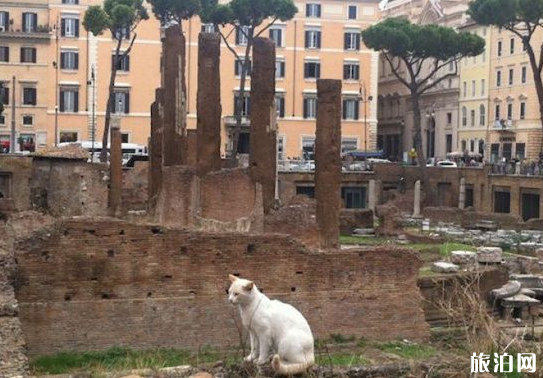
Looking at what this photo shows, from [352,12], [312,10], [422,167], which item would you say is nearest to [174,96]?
[422,167]

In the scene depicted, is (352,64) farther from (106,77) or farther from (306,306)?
(306,306)

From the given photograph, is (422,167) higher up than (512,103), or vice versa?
(512,103)

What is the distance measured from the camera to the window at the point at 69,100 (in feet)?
164

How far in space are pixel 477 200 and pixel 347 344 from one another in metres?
27.6

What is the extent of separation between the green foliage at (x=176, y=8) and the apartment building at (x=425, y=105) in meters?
15.9

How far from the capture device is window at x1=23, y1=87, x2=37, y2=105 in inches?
1933

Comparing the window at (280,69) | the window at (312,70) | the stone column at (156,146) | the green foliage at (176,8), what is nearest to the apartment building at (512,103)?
the window at (312,70)

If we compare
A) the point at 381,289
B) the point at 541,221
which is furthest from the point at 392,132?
the point at 381,289

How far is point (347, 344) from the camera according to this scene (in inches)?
539

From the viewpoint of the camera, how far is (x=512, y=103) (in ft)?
161

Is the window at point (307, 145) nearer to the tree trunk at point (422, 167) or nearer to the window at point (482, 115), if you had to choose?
the window at point (482, 115)

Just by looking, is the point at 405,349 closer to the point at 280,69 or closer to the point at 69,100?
the point at 69,100

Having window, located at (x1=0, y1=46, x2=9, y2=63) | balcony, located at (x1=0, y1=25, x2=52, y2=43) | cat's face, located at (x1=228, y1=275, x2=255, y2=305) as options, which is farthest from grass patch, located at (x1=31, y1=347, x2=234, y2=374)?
window, located at (x1=0, y1=46, x2=9, y2=63)

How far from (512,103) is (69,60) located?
23.4 meters
